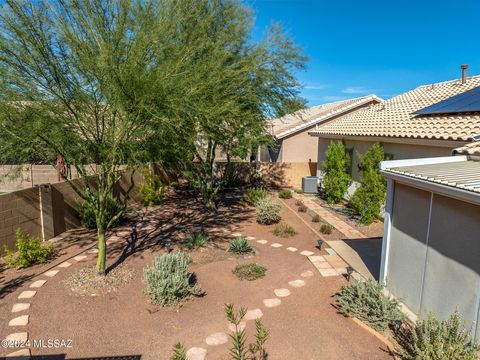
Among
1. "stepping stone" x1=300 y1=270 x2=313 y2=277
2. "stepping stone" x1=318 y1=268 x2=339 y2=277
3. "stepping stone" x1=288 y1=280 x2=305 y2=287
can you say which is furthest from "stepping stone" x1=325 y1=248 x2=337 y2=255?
"stepping stone" x1=288 y1=280 x2=305 y2=287

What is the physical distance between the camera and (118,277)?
23.1ft

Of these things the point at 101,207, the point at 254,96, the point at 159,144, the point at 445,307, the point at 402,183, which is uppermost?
the point at 254,96

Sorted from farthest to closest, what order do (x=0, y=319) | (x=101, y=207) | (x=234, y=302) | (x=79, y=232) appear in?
(x=79, y=232), (x=101, y=207), (x=234, y=302), (x=0, y=319)

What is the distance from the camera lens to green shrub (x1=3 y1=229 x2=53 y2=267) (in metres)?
7.35

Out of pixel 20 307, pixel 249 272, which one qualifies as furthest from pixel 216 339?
pixel 20 307

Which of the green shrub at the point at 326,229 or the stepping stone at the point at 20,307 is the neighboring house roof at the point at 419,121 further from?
the stepping stone at the point at 20,307

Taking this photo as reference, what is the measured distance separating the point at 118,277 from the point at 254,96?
711 centimetres

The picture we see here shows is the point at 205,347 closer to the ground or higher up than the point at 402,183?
closer to the ground

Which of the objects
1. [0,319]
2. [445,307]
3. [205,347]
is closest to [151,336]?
[205,347]

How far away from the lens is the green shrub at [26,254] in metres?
7.35

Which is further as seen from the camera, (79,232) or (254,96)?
(254,96)

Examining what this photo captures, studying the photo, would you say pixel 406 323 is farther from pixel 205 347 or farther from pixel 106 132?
pixel 106 132

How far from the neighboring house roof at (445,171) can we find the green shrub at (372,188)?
4478 mm

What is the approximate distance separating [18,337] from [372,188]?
1024cm
